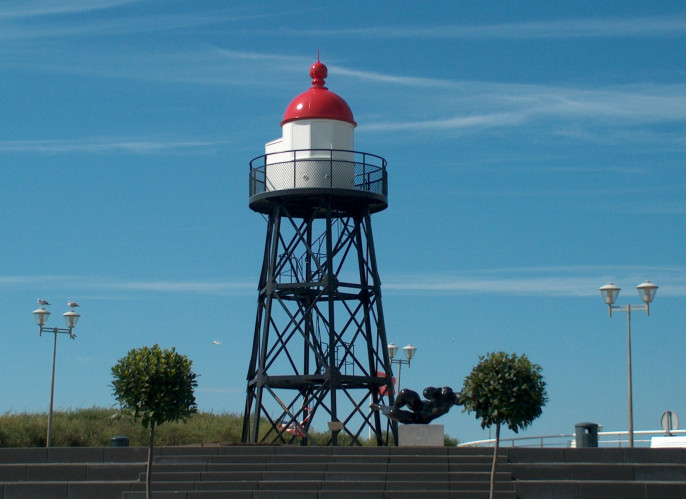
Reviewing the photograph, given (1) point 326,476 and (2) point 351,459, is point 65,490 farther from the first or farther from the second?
(2) point 351,459

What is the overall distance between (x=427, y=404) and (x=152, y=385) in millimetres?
8265

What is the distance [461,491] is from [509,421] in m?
1.91

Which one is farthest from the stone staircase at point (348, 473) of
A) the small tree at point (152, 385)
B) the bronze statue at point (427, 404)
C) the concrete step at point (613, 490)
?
the bronze statue at point (427, 404)

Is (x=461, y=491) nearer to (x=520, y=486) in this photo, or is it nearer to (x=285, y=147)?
(x=520, y=486)

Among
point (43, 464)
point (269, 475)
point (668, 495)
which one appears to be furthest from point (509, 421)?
point (43, 464)

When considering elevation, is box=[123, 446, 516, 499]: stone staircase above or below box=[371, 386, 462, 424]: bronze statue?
below

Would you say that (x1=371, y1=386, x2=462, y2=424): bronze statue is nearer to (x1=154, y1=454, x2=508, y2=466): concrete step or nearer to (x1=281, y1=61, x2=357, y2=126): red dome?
(x1=154, y1=454, x2=508, y2=466): concrete step

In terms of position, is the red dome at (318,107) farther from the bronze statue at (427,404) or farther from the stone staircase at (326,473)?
the stone staircase at (326,473)

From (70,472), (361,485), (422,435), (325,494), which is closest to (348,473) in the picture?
(361,485)

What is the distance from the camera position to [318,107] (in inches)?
1495

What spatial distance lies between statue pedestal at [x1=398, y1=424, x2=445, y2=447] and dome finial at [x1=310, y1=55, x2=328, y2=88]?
11.1 meters

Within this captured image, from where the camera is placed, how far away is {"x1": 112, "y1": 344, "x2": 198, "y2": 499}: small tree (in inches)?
1142

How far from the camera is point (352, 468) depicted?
99.0 ft

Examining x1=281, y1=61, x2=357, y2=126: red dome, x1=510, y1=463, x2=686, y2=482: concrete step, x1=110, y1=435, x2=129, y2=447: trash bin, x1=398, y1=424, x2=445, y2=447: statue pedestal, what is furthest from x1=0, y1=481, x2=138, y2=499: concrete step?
x1=281, y1=61, x2=357, y2=126: red dome
